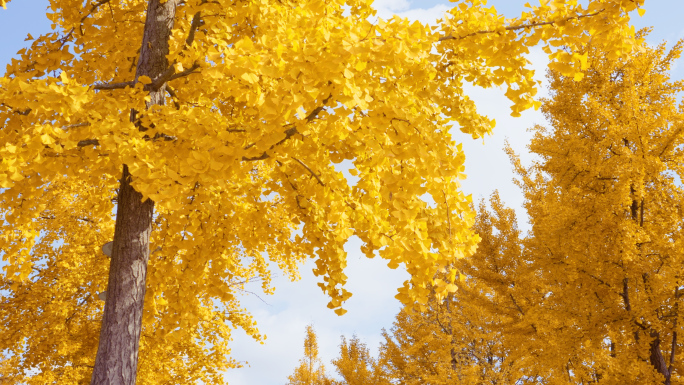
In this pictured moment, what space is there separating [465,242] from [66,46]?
4867mm

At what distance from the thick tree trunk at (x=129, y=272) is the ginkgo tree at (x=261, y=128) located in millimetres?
13

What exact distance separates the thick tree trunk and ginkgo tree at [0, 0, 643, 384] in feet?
0.04

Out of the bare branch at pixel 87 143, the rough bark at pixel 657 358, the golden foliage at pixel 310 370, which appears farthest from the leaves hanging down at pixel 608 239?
the golden foliage at pixel 310 370

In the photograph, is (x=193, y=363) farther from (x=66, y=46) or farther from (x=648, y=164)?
(x=648, y=164)

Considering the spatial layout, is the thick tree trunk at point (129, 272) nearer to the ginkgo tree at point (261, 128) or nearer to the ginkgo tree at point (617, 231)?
the ginkgo tree at point (261, 128)

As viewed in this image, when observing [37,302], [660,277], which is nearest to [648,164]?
[660,277]

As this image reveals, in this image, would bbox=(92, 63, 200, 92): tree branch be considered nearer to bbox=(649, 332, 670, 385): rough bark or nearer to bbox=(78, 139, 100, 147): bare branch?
bbox=(78, 139, 100, 147): bare branch

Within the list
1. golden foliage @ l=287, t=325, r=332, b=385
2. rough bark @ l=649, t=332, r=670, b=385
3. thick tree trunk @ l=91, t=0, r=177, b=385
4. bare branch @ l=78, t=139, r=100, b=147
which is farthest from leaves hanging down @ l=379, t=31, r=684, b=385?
golden foliage @ l=287, t=325, r=332, b=385

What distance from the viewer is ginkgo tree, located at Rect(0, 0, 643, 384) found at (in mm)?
2471

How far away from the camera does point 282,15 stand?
142 inches

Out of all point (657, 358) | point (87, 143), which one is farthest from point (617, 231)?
point (87, 143)

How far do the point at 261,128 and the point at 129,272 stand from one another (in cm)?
215

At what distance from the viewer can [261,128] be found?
2.64 meters

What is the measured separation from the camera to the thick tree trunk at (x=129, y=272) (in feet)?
11.9
